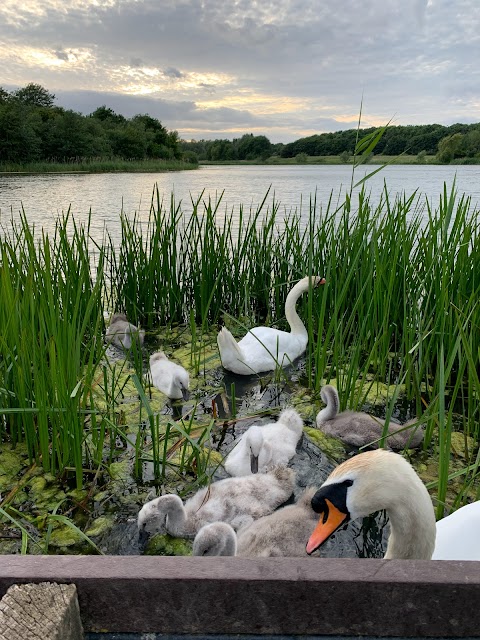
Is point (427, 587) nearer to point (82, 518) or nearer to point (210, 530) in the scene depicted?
point (210, 530)

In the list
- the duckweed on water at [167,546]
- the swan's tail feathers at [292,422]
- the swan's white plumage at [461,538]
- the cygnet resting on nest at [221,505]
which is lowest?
the duckweed on water at [167,546]

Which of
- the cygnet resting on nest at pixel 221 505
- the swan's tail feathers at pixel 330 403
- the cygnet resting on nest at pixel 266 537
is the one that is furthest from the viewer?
the swan's tail feathers at pixel 330 403

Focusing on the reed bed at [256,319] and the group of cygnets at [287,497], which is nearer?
the group of cygnets at [287,497]

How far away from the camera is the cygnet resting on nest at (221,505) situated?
8.97ft

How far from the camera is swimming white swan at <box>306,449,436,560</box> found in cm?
199

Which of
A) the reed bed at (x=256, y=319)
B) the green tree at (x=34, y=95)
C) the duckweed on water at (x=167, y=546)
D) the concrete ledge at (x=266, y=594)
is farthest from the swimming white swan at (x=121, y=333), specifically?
the green tree at (x=34, y=95)

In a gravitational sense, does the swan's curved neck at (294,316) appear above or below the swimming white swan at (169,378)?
above

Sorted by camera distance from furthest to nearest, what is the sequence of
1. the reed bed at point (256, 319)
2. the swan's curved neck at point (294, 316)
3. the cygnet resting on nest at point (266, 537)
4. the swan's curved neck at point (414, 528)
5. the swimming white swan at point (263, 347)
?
the swan's curved neck at point (294, 316), the swimming white swan at point (263, 347), the reed bed at point (256, 319), the cygnet resting on nest at point (266, 537), the swan's curved neck at point (414, 528)

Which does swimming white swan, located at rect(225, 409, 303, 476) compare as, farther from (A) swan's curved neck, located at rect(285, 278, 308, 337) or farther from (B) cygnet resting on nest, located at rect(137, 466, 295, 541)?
(A) swan's curved neck, located at rect(285, 278, 308, 337)

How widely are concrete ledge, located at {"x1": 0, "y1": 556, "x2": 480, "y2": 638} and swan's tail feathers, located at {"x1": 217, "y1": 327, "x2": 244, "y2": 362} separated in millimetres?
2791

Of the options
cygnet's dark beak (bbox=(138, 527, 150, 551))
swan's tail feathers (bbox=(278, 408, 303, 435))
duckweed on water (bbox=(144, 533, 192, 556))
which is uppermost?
swan's tail feathers (bbox=(278, 408, 303, 435))

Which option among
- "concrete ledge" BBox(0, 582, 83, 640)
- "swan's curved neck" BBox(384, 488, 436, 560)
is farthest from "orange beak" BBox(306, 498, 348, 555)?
"concrete ledge" BBox(0, 582, 83, 640)

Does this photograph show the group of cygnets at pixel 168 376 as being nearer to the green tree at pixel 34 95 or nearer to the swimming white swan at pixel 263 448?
the swimming white swan at pixel 263 448

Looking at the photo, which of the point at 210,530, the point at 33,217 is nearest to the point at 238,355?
the point at 210,530
